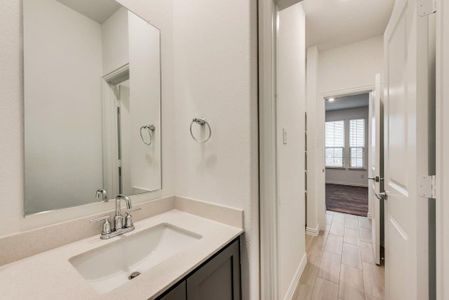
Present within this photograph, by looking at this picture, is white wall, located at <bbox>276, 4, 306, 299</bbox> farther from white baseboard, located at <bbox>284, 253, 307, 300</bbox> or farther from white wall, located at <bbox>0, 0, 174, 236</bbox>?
white wall, located at <bbox>0, 0, 174, 236</bbox>

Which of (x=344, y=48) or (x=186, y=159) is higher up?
(x=344, y=48)

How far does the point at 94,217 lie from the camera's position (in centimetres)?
95

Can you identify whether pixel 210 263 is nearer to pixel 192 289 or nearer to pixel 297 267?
pixel 192 289

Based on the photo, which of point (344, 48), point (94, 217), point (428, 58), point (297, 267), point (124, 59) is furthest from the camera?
point (344, 48)

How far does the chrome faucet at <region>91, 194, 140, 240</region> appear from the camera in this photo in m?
0.93

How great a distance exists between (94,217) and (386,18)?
3515mm

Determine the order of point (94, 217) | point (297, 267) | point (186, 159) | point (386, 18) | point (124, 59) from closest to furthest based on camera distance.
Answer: point (94, 217) < point (124, 59) < point (186, 159) < point (297, 267) < point (386, 18)

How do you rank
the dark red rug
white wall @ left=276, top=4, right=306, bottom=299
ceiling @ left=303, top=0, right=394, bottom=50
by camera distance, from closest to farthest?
white wall @ left=276, top=4, right=306, bottom=299
ceiling @ left=303, top=0, right=394, bottom=50
the dark red rug

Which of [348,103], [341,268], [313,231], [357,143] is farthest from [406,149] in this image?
[357,143]

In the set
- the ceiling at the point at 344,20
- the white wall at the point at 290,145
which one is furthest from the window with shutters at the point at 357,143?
the white wall at the point at 290,145

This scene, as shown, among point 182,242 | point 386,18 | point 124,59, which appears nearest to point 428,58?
point 182,242

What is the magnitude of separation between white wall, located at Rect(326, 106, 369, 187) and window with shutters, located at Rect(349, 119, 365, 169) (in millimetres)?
84

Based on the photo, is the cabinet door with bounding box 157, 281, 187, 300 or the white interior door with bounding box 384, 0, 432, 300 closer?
the cabinet door with bounding box 157, 281, 187, 300

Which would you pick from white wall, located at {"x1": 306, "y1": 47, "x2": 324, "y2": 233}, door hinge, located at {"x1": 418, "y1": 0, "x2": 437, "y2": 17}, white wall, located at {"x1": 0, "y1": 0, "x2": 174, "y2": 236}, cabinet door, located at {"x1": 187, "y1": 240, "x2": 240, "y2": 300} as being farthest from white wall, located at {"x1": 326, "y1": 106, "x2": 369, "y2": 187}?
white wall, located at {"x1": 0, "y1": 0, "x2": 174, "y2": 236}
